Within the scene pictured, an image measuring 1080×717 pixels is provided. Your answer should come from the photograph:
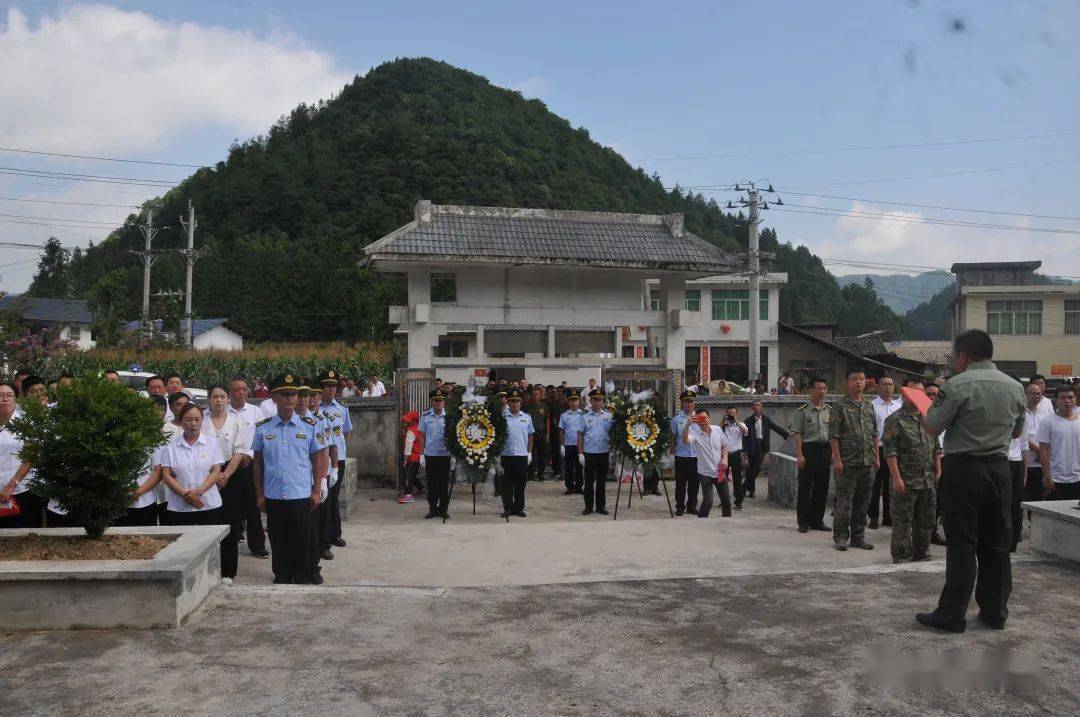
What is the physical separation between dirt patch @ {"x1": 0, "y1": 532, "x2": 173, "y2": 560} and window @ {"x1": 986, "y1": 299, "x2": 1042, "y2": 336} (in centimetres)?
4864

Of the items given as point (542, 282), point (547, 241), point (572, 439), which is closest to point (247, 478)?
point (572, 439)

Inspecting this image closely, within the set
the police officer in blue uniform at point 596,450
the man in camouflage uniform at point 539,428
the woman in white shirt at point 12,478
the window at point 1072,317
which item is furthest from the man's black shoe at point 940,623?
the window at point 1072,317

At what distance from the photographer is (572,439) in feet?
49.9

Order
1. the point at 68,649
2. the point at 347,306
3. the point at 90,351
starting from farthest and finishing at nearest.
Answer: the point at 347,306
the point at 90,351
the point at 68,649

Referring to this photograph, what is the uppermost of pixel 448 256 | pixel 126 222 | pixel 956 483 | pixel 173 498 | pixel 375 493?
pixel 126 222

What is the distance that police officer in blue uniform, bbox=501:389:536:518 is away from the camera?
12836 millimetres

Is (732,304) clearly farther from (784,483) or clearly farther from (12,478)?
(12,478)

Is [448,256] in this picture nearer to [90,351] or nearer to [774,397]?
[774,397]

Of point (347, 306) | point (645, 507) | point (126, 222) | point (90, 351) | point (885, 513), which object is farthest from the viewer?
point (126, 222)

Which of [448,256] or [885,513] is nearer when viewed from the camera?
[885,513]

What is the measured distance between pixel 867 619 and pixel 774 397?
12809 millimetres

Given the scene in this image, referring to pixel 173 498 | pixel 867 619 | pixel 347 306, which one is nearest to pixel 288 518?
pixel 173 498

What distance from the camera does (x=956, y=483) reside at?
5516 millimetres

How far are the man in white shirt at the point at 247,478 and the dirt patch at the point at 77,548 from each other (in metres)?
2.40
